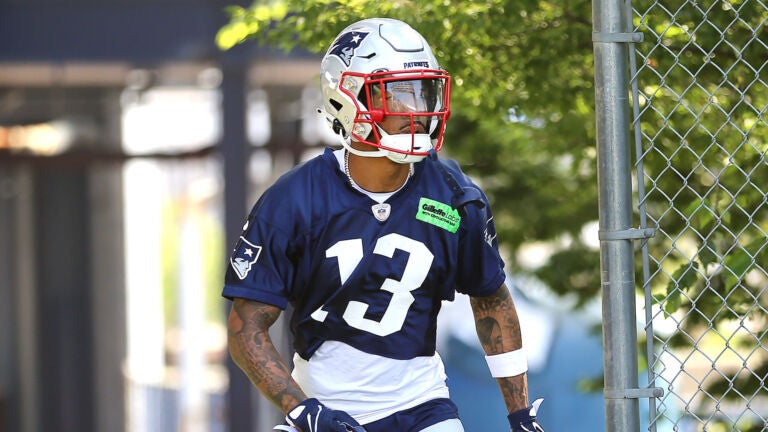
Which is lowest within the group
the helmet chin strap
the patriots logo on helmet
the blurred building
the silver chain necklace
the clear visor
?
the blurred building

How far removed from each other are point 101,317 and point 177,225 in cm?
172

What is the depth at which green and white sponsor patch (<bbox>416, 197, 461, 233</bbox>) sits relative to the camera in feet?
11.9

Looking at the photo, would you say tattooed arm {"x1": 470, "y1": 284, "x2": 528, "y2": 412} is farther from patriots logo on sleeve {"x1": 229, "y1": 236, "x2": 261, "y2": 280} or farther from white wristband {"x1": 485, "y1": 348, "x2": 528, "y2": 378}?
patriots logo on sleeve {"x1": 229, "y1": 236, "x2": 261, "y2": 280}

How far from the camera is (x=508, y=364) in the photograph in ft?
12.6

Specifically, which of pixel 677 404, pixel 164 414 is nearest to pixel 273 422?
pixel 164 414

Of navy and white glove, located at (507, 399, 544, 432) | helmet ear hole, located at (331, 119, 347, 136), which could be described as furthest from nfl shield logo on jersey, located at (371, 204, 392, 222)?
navy and white glove, located at (507, 399, 544, 432)

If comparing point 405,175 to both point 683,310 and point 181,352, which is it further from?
point 181,352

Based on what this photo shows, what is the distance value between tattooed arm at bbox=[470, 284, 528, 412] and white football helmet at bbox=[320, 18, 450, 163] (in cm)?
59

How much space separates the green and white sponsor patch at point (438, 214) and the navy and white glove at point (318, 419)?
0.65 m

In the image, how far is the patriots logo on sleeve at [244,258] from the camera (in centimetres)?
348

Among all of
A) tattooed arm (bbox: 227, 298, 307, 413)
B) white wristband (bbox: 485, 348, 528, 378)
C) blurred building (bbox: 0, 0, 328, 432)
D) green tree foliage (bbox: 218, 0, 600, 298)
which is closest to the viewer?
tattooed arm (bbox: 227, 298, 307, 413)

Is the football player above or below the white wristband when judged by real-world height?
above

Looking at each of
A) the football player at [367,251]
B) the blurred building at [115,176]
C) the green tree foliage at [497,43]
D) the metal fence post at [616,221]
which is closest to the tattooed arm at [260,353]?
the football player at [367,251]

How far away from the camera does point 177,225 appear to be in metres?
12.4
